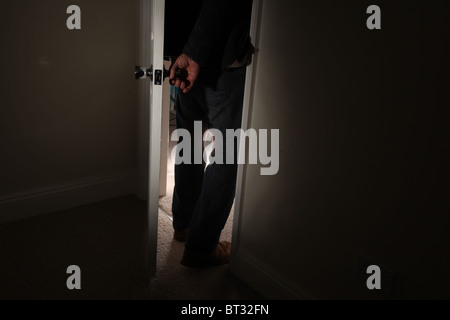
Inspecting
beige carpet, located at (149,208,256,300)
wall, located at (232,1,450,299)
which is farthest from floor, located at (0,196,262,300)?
wall, located at (232,1,450,299)

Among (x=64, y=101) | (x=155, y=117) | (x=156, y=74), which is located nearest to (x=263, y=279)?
(x=155, y=117)

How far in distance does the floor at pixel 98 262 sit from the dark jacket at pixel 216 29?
0.88 m

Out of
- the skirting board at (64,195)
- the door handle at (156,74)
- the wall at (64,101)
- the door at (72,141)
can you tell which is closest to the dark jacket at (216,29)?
the door handle at (156,74)

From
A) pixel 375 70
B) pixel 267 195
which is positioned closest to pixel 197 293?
pixel 267 195

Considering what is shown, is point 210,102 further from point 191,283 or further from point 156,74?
point 191,283

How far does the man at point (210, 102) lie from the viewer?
1.25m

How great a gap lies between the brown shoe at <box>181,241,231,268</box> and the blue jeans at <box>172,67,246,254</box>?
0.03 meters

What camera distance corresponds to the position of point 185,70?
1306 mm

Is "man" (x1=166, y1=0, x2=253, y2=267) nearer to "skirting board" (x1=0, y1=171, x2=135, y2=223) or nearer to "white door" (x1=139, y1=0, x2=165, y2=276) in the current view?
"white door" (x1=139, y1=0, x2=165, y2=276)

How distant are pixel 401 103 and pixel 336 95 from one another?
7.8 inches

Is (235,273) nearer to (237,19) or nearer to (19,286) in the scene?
(19,286)

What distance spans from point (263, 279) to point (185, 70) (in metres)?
0.86

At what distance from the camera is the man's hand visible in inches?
50.7

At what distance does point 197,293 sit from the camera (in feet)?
4.77
